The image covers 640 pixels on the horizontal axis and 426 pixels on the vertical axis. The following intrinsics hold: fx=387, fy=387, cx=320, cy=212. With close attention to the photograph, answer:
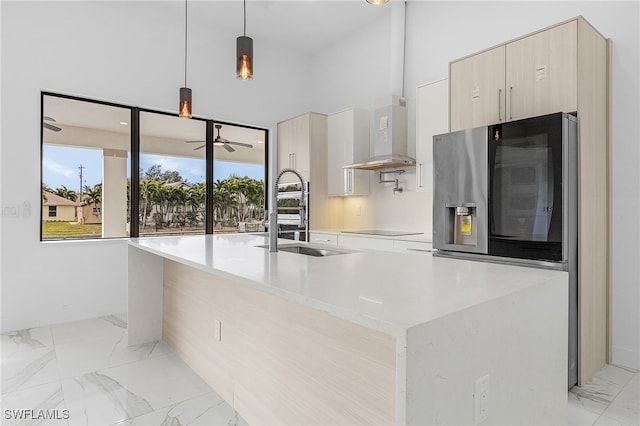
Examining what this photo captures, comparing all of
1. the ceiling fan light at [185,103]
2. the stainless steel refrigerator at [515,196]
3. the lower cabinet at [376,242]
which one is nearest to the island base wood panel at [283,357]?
the lower cabinet at [376,242]

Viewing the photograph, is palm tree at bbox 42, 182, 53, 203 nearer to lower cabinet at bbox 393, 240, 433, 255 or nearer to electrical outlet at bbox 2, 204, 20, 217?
electrical outlet at bbox 2, 204, 20, 217

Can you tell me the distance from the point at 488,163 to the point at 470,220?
0.41 metres

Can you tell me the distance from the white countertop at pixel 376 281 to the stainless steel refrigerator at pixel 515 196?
0.87 metres

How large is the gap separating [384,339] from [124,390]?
177 cm

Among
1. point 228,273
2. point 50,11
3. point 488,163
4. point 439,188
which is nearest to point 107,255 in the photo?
point 50,11

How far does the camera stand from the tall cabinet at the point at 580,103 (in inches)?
90.7

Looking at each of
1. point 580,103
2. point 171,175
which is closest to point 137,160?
point 171,175

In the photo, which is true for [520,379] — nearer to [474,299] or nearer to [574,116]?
[474,299]

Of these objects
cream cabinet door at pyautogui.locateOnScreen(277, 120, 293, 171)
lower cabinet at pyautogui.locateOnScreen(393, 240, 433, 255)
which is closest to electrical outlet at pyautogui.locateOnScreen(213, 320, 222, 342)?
lower cabinet at pyautogui.locateOnScreen(393, 240, 433, 255)

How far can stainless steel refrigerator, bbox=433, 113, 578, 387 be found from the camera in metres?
2.23

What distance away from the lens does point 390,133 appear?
12.4 feet

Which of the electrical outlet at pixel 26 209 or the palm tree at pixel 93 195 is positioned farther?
the palm tree at pixel 93 195

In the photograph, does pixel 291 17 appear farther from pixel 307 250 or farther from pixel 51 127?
pixel 307 250

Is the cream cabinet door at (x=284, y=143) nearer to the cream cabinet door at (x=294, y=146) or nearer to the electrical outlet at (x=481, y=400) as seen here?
the cream cabinet door at (x=294, y=146)
